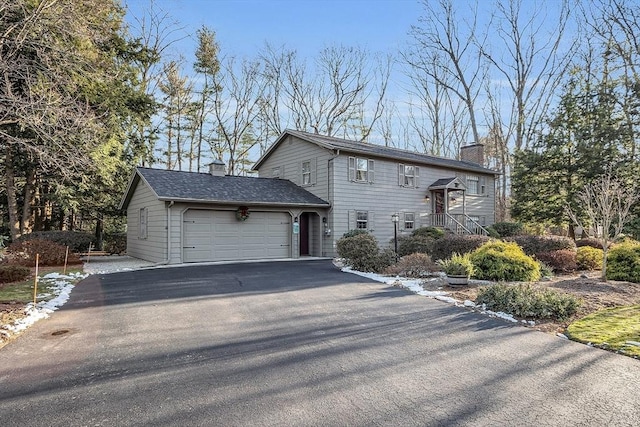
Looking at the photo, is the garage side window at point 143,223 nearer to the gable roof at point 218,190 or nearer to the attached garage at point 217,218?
the attached garage at point 217,218

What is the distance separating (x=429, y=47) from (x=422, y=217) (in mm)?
16816

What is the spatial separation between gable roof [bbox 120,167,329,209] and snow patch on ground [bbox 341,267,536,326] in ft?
17.8

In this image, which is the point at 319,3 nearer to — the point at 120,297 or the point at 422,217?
the point at 422,217

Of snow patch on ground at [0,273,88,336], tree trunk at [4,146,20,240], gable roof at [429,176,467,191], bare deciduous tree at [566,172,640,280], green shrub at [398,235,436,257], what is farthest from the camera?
gable roof at [429,176,467,191]

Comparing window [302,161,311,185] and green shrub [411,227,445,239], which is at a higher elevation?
window [302,161,311,185]

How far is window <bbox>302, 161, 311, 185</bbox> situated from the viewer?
19.0 m

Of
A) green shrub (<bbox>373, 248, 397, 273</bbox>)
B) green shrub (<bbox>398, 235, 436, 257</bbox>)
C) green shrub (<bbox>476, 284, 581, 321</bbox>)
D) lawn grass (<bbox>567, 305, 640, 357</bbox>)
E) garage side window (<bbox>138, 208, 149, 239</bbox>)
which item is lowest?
lawn grass (<bbox>567, 305, 640, 357</bbox>)

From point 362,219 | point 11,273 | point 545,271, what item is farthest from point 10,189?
point 545,271

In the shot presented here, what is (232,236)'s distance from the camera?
51.9 ft

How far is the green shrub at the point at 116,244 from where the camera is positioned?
21219 millimetres

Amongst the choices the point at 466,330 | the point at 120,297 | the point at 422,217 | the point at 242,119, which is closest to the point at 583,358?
the point at 466,330

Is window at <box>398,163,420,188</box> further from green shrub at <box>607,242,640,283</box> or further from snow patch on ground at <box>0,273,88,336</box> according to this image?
snow patch on ground at <box>0,273,88,336</box>

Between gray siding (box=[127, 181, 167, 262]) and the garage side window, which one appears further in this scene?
the garage side window

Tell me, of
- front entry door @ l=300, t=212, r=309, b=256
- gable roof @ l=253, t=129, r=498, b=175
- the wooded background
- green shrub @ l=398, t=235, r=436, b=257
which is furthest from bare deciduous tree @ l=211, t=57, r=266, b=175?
green shrub @ l=398, t=235, r=436, b=257
